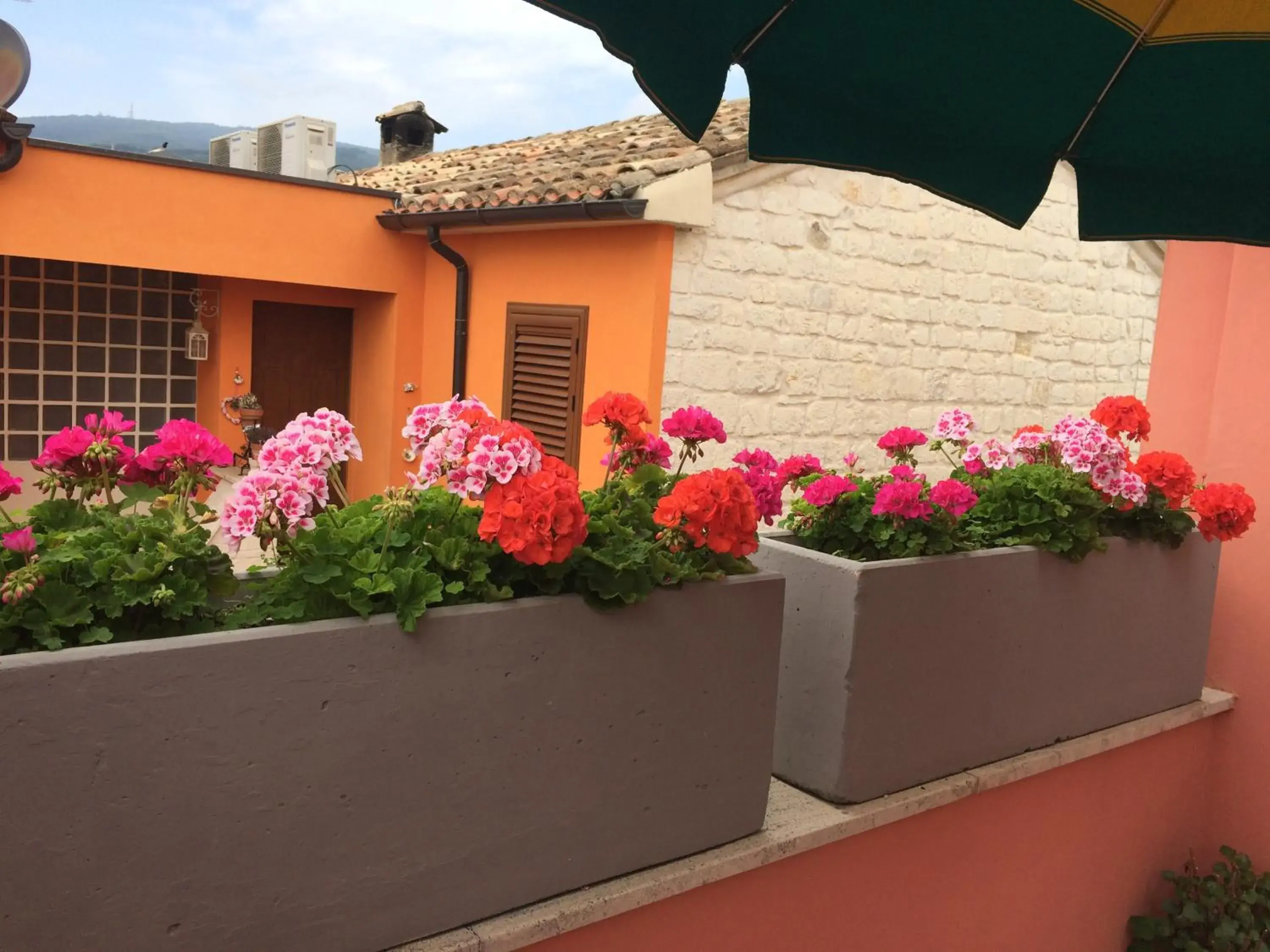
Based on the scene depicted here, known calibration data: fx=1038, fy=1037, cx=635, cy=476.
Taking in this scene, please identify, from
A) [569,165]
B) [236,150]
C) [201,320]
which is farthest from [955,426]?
[236,150]

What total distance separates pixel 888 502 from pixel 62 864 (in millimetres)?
1618

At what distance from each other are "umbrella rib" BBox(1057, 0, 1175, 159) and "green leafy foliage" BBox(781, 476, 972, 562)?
2.82 feet

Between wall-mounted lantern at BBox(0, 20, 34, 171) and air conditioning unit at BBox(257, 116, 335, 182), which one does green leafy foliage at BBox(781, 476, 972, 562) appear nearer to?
wall-mounted lantern at BBox(0, 20, 34, 171)

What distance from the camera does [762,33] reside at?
1.44 meters

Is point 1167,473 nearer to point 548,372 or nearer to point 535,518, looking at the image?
point 535,518

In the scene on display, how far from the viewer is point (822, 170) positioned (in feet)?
20.0

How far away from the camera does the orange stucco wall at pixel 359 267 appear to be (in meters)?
6.07

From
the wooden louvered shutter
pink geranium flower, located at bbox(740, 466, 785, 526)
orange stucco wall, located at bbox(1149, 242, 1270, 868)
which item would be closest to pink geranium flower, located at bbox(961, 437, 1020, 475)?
pink geranium flower, located at bbox(740, 466, 785, 526)

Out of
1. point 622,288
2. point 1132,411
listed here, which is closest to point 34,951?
point 1132,411

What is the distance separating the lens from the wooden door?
9.12 meters

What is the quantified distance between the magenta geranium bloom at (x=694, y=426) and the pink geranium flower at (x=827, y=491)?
293mm

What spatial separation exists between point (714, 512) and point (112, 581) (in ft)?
2.95

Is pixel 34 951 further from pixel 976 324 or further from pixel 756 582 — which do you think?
pixel 976 324

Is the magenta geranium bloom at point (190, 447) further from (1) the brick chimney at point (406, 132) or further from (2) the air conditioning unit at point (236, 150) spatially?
(2) the air conditioning unit at point (236, 150)
